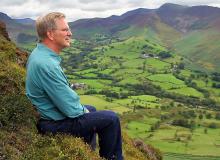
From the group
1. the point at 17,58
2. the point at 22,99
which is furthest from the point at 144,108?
the point at 22,99

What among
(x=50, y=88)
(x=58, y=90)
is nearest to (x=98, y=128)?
(x=58, y=90)

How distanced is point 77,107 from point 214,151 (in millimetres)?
97976

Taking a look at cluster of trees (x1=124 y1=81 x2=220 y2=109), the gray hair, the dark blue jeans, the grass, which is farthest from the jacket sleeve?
cluster of trees (x1=124 y1=81 x2=220 y2=109)

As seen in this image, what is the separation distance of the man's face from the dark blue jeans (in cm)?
221

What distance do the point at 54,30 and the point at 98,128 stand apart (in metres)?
3.14

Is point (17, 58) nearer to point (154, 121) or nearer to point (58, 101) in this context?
point (58, 101)

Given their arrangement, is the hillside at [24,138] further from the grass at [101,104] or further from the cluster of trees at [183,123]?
the cluster of trees at [183,123]

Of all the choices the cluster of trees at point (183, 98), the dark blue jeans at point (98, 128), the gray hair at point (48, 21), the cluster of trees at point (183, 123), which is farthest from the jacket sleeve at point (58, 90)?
the cluster of trees at point (183, 98)

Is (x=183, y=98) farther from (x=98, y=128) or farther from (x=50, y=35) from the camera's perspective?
(x=50, y=35)

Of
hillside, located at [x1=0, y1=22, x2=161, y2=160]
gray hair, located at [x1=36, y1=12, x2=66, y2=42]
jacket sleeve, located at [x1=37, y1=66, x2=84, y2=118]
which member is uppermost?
gray hair, located at [x1=36, y1=12, x2=66, y2=42]

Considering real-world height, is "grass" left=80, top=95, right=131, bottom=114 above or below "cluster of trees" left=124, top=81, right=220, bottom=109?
above

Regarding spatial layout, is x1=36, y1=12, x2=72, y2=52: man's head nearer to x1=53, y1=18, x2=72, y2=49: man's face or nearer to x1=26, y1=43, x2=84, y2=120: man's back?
x1=53, y1=18, x2=72, y2=49: man's face

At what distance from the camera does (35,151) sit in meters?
11.2

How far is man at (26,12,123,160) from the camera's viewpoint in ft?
37.0
